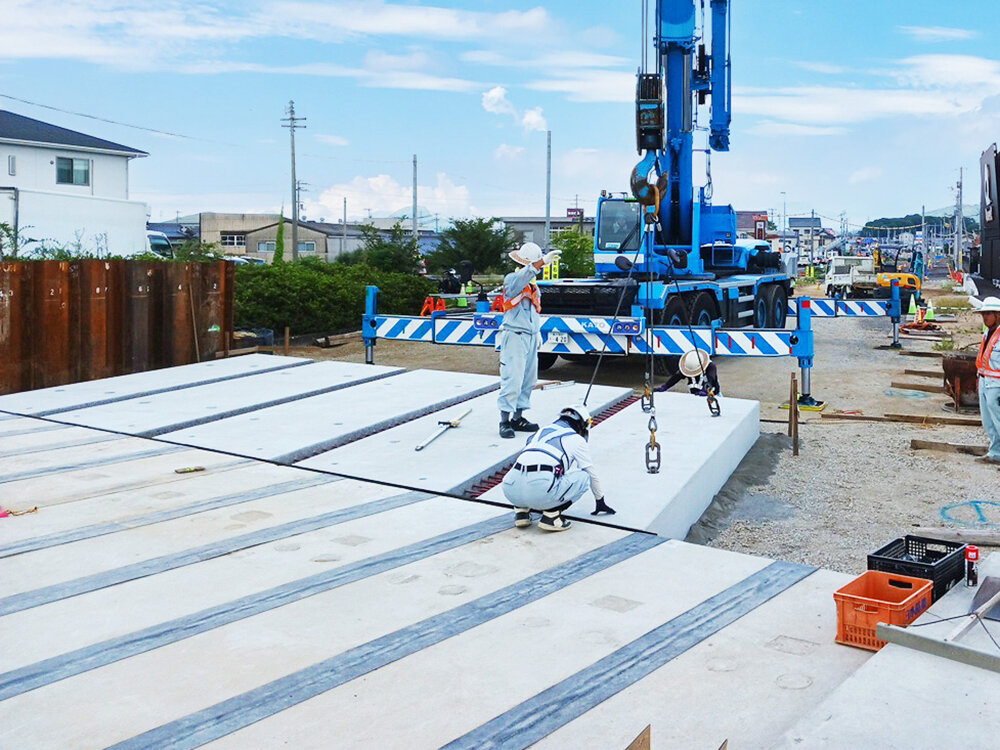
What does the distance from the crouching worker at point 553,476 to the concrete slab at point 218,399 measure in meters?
4.42

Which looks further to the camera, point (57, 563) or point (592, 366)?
point (592, 366)

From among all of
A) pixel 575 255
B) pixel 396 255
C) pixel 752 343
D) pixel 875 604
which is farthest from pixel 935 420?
pixel 575 255

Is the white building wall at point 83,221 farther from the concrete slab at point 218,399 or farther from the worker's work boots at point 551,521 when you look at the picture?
the worker's work boots at point 551,521

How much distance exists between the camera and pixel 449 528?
6566 mm

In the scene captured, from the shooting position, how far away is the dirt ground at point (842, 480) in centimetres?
758

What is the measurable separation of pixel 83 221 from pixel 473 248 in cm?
1502

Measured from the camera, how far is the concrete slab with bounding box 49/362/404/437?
32.6ft

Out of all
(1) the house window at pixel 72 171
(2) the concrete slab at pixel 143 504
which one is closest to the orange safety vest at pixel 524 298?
(2) the concrete slab at pixel 143 504

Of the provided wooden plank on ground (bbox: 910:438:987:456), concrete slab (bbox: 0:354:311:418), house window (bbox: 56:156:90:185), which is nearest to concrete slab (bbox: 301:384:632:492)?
wooden plank on ground (bbox: 910:438:987:456)

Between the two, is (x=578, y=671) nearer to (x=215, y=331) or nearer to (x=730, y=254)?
(x=215, y=331)

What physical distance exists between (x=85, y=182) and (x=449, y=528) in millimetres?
38295

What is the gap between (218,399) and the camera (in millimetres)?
11109

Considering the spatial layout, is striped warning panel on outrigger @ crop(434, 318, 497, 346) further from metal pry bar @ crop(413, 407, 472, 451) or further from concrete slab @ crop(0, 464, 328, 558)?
concrete slab @ crop(0, 464, 328, 558)

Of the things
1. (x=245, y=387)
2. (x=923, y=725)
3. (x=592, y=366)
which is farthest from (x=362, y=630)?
(x=592, y=366)
